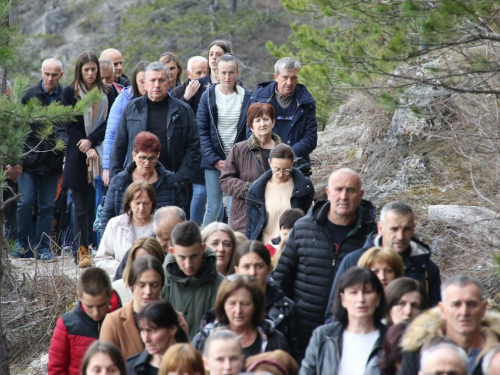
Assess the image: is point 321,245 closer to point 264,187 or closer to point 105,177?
point 264,187

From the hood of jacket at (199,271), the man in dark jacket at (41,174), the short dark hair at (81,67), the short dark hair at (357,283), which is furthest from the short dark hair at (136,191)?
the man in dark jacket at (41,174)

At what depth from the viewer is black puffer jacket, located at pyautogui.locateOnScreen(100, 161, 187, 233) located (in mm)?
8539

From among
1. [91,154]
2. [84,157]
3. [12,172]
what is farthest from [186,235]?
[12,172]

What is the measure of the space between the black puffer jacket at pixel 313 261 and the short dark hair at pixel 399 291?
1018mm

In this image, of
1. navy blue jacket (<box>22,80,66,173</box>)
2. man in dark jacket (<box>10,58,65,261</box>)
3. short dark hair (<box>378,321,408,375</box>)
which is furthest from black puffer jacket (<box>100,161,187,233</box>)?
short dark hair (<box>378,321,408,375</box>)

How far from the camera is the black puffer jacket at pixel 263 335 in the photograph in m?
5.82

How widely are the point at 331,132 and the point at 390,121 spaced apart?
3044mm

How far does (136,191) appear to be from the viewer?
7.80 metres

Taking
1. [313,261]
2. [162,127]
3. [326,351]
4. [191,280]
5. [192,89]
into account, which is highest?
[192,89]

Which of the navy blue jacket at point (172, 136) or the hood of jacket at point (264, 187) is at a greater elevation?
the navy blue jacket at point (172, 136)

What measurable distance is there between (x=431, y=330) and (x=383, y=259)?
965mm

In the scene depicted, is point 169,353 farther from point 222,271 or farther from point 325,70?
point 325,70

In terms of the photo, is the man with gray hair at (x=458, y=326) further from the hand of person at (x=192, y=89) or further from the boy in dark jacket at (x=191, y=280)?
the hand of person at (x=192, y=89)

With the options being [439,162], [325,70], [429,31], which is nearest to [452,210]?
[439,162]
